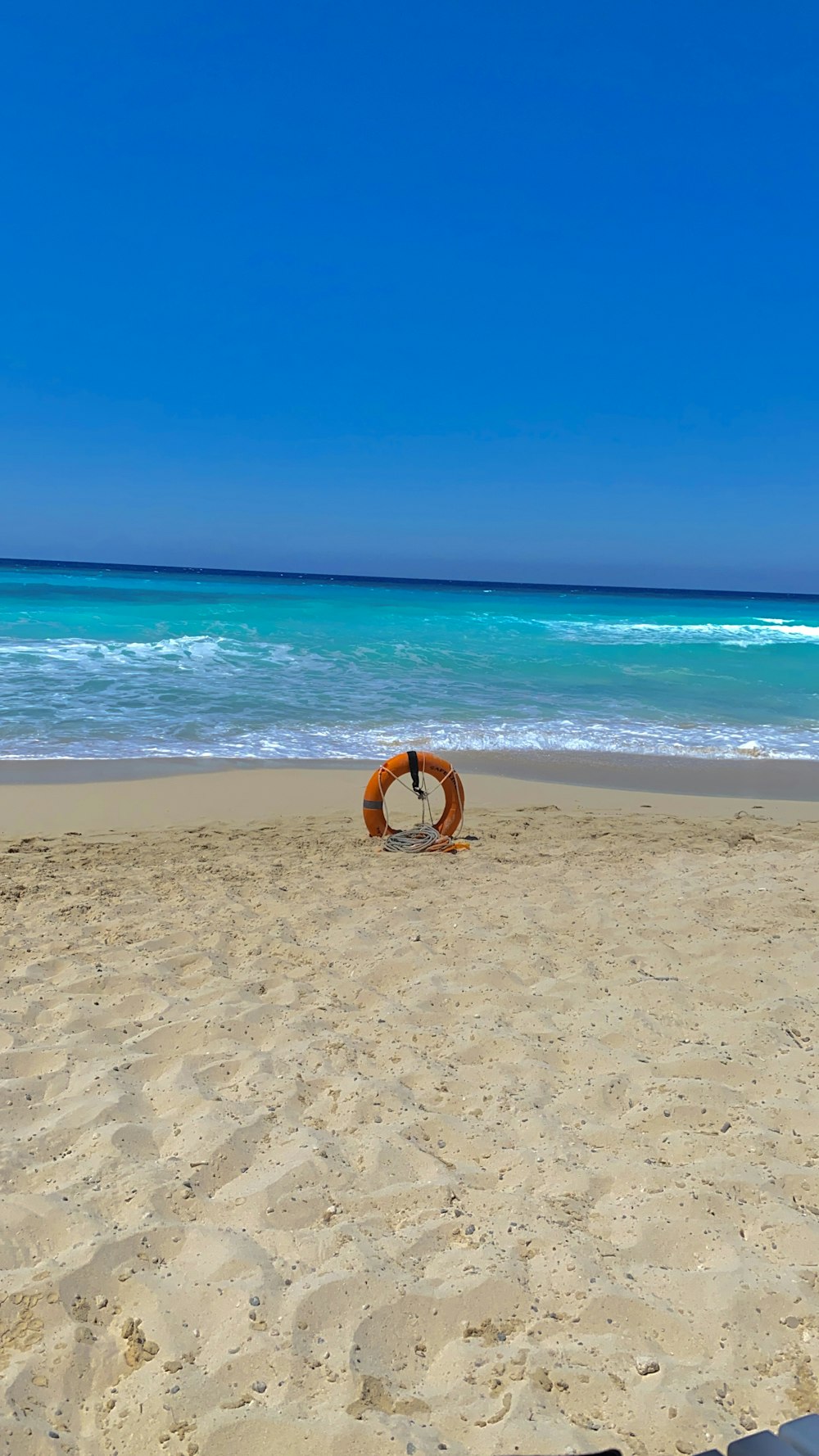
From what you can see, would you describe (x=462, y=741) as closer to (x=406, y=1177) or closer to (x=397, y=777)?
(x=397, y=777)

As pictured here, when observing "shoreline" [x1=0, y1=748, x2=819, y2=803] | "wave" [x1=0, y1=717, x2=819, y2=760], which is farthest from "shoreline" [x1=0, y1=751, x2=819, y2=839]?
"wave" [x1=0, y1=717, x2=819, y2=760]

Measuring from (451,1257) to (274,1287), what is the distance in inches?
18.1

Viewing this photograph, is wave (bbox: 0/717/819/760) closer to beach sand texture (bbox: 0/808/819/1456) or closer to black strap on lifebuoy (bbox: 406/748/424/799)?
black strap on lifebuoy (bbox: 406/748/424/799)

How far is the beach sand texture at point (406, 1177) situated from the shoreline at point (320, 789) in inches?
92.9

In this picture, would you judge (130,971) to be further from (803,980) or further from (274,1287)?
(803,980)

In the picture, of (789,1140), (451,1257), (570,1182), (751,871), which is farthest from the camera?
(751,871)

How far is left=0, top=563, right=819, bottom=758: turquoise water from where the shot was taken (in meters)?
10.4

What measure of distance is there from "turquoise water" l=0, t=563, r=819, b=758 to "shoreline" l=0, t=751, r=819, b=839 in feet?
2.12

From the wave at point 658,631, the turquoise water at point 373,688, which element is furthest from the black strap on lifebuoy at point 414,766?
the wave at point 658,631

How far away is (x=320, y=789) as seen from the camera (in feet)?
26.7

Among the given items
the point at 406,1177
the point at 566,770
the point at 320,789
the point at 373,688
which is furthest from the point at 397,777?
the point at 373,688

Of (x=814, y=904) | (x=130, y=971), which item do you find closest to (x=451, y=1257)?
(x=130, y=971)

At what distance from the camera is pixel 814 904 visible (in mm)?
4945

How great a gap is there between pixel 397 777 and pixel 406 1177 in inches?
169
